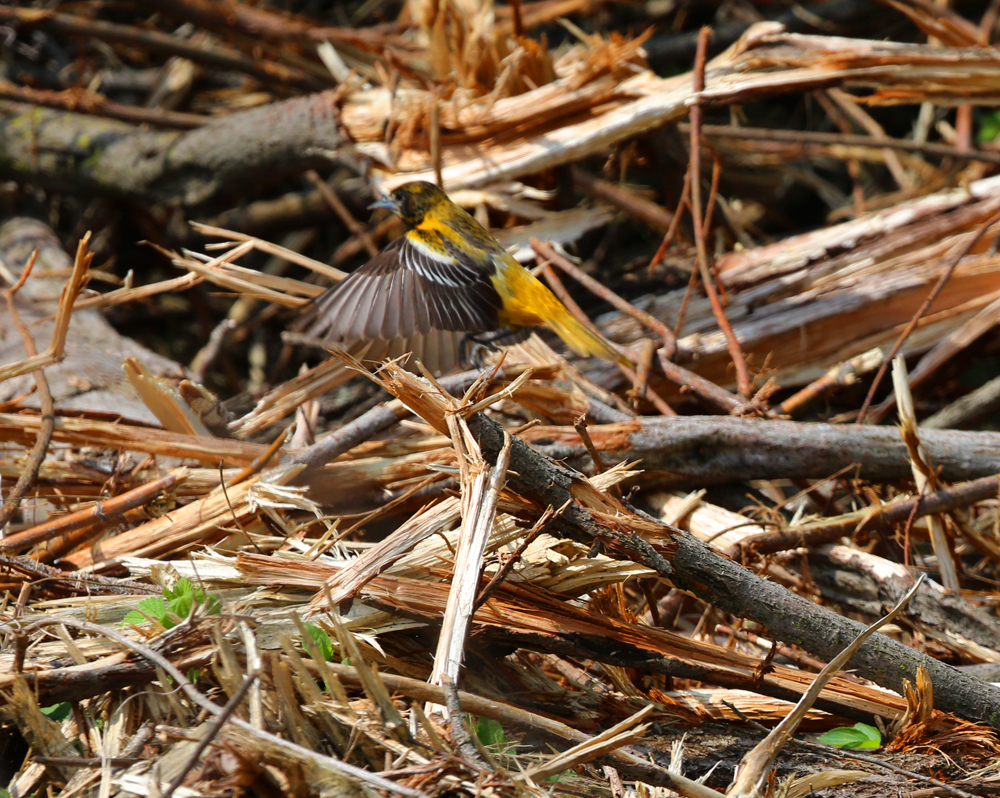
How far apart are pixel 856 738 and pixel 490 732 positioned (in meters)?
0.95

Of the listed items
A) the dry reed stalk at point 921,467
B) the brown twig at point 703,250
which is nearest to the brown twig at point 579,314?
the brown twig at point 703,250

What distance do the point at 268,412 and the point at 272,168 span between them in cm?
183

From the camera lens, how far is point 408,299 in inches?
127

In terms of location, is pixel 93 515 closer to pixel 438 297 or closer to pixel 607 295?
pixel 438 297

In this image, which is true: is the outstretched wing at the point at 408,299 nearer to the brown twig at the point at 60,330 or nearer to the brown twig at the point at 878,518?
the brown twig at the point at 60,330

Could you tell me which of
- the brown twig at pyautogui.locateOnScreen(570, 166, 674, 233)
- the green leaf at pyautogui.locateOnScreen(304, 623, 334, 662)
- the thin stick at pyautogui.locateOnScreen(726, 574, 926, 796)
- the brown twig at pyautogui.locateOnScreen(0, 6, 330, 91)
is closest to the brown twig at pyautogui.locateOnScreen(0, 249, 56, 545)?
the green leaf at pyautogui.locateOnScreen(304, 623, 334, 662)

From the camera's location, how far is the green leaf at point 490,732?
5.73 feet

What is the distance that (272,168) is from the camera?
447 centimetres

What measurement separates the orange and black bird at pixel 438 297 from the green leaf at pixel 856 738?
5.60 feet

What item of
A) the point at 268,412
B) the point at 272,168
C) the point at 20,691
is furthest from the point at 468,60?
the point at 20,691

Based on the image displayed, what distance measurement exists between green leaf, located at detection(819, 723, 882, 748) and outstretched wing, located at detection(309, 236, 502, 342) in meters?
1.88

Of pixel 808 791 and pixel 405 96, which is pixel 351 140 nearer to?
pixel 405 96

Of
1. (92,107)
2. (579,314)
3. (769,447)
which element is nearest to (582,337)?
(579,314)

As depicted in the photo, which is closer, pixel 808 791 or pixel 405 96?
→ pixel 808 791
